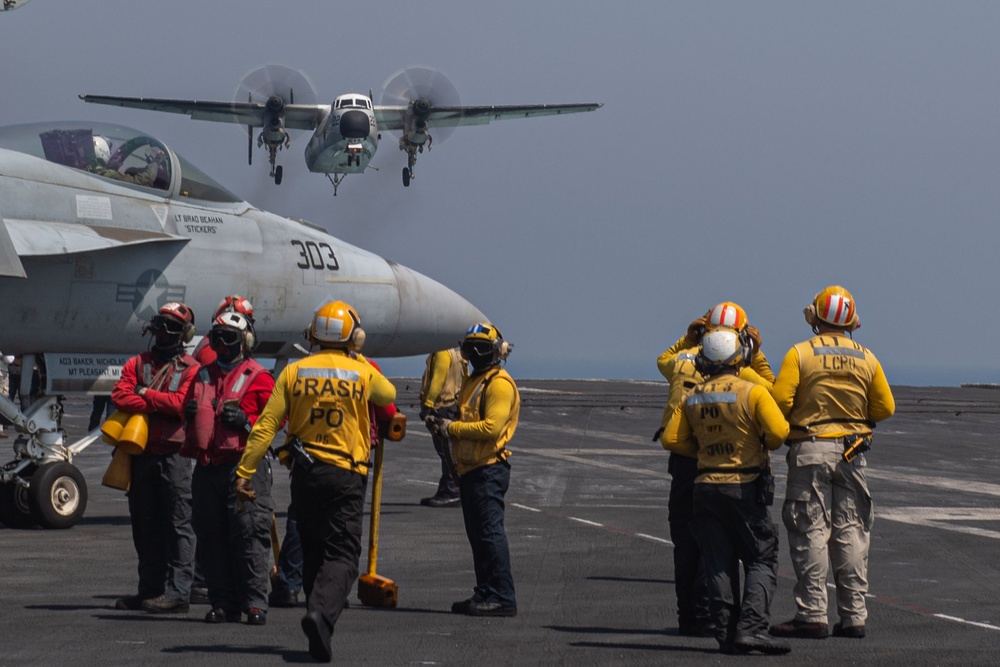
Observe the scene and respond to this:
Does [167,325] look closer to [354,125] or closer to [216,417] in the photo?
[216,417]

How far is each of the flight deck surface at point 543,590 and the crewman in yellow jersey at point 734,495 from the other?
30cm

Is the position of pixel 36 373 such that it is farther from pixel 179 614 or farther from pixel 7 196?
pixel 179 614

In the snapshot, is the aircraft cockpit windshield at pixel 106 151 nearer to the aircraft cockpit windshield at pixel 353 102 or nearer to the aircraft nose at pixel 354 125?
the aircraft nose at pixel 354 125

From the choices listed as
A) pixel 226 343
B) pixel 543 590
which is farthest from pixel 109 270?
pixel 543 590

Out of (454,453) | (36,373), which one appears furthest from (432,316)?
(454,453)

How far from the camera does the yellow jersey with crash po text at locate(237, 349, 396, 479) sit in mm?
7848

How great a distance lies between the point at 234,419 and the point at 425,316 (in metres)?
7.60

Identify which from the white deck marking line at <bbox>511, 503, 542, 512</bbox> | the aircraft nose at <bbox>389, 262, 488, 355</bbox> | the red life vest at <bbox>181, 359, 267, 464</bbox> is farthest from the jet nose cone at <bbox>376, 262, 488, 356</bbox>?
the red life vest at <bbox>181, 359, 267, 464</bbox>

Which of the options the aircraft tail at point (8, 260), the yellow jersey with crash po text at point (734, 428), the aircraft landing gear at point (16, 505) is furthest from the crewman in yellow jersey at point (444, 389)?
the yellow jersey with crash po text at point (734, 428)

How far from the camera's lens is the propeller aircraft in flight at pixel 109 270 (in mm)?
13555

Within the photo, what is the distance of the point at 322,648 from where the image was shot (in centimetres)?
735

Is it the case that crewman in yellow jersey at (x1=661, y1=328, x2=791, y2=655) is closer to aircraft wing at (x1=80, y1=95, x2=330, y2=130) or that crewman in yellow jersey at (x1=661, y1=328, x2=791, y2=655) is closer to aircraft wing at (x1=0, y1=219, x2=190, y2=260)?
aircraft wing at (x1=0, y1=219, x2=190, y2=260)

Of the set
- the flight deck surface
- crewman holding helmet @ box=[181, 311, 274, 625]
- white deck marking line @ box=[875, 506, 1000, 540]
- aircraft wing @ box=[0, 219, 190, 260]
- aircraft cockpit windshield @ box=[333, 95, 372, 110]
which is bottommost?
the flight deck surface

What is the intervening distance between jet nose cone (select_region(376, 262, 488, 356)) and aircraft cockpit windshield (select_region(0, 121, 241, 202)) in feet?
8.79
